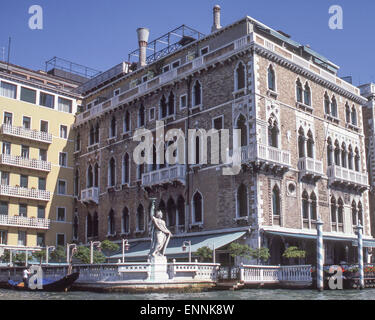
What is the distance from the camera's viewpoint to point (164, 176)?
99.9 ft

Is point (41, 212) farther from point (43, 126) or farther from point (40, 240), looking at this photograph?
point (43, 126)

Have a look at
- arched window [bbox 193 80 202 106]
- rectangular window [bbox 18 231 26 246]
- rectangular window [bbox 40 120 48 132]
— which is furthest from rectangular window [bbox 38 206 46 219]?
arched window [bbox 193 80 202 106]

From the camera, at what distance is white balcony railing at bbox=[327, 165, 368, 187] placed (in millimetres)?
30913

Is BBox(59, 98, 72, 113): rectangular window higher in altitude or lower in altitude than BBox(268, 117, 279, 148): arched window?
higher

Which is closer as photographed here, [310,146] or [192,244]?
[192,244]

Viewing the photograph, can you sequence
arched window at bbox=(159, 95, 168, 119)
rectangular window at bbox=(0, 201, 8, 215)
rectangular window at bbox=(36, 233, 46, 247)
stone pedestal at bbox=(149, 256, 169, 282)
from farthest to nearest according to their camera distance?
rectangular window at bbox=(36, 233, 46, 247) < rectangular window at bbox=(0, 201, 8, 215) < arched window at bbox=(159, 95, 168, 119) < stone pedestal at bbox=(149, 256, 169, 282)

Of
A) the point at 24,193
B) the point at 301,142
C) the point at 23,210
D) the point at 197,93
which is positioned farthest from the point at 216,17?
the point at 23,210

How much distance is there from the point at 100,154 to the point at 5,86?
761cm

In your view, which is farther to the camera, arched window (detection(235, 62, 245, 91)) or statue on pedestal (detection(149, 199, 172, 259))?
arched window (detection(235, 62, 245, 91))

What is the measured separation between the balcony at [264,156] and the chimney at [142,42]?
45.5 ft

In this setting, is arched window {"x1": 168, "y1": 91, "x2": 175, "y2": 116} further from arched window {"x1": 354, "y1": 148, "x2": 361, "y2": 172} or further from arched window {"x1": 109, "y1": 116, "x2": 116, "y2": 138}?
arched window {"x1": 354, "y1": 148, "x2": 361, "y2": 172}

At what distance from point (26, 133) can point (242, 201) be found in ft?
54.0

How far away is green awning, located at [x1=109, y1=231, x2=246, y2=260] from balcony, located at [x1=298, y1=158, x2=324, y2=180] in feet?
17.1
